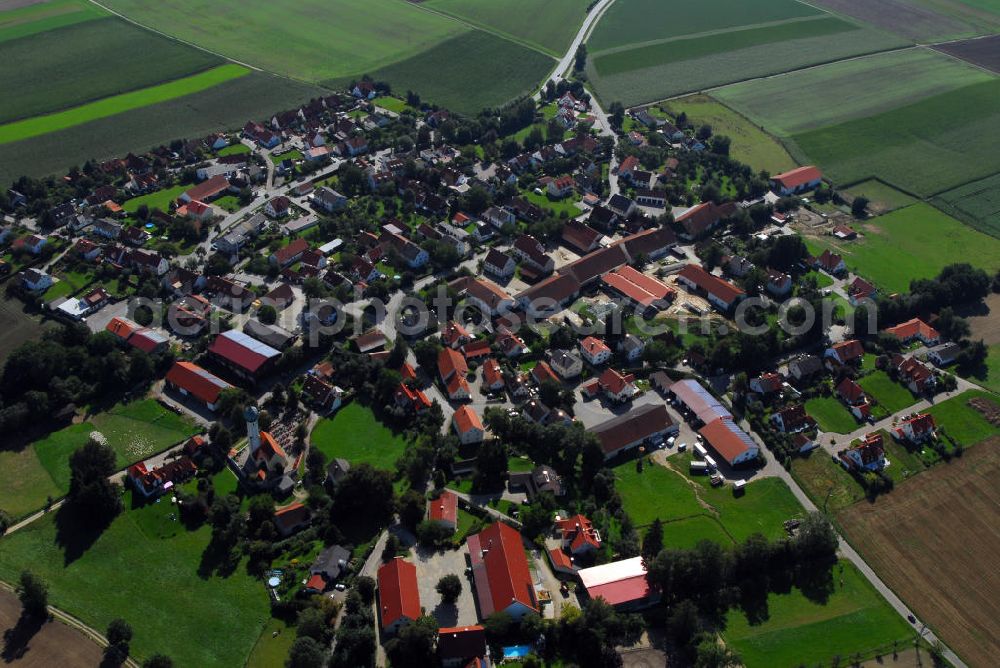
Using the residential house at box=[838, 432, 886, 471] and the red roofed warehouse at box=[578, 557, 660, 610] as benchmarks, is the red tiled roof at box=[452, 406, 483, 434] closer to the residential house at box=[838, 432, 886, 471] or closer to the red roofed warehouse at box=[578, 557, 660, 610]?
the red roofed warehouse at box=[578, 557, 660, 610]

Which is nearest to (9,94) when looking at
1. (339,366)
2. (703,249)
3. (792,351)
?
(339,366)

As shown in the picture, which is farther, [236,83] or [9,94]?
[236,83]

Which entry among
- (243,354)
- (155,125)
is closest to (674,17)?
(155,125)

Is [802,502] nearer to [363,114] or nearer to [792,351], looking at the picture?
[792,351]

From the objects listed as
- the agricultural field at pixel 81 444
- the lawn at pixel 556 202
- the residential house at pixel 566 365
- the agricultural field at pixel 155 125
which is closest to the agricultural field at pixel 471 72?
the agricultural field at pixel 155 125

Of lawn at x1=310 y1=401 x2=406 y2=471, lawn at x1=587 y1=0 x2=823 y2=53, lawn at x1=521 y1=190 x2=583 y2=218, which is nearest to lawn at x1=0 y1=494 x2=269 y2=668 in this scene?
lawn at x1=310 y1=401 x2=406 y2=471

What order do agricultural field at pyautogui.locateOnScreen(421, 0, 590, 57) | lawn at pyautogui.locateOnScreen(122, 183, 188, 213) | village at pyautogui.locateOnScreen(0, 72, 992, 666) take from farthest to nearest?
agricultural field at pyautogui.locateOnScreen(421, 0, 590, 57) < lawn at pyautogui.locateOnScreen(122, 183, 188, 213) < village at pyautogui.locateOnScreen(0, 72, 992, 666)

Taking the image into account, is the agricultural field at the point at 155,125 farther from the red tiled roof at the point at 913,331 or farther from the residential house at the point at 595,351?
the red tiled roof at the point at 913,331
